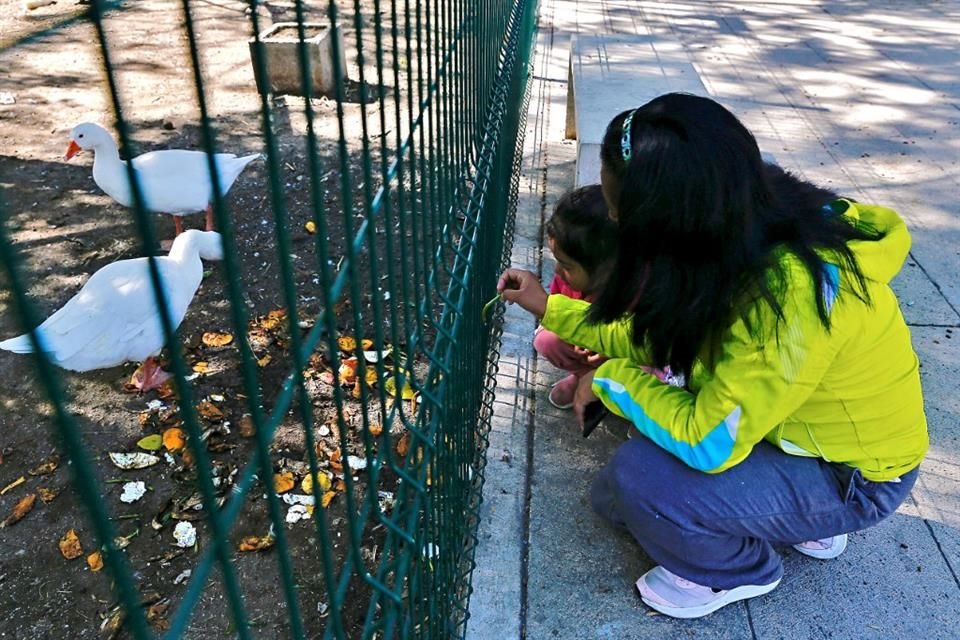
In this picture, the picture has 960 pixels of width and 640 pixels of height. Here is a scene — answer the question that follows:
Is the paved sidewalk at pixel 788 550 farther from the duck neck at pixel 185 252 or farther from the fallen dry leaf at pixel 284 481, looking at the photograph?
the duck neck at pixel 185 252

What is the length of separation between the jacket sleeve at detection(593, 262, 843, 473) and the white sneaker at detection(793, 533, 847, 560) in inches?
23.4

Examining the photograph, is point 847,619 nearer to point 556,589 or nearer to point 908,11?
point 556,589

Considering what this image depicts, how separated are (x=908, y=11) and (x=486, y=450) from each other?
346 inches

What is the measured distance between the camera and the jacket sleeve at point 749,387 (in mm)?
1683

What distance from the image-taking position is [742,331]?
5.60 ft

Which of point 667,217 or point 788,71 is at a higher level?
point 667,217

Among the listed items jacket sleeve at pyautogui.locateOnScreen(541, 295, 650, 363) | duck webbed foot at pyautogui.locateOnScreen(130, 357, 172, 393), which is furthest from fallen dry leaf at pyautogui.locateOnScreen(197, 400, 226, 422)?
jacket sleeve at pyautogui.locateOnScreen(541, 295, 650, 363)

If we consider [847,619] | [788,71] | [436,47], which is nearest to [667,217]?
[436,47]

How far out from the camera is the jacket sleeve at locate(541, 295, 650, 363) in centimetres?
221

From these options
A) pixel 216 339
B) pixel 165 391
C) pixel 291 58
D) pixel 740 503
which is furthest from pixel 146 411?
pixel 291 58

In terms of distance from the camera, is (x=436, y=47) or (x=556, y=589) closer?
(x=436, y=47)

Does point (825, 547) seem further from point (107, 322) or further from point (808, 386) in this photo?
point (107, 322)

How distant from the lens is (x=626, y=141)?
1616 millimetres

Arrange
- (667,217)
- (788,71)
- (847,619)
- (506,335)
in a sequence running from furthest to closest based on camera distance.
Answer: (788,71)
(506,335)
(847,619)
(667,217)
